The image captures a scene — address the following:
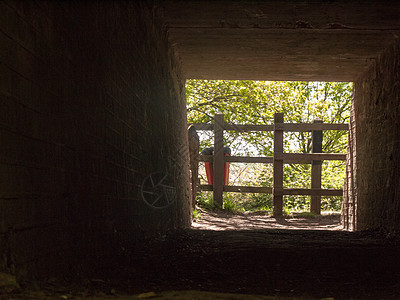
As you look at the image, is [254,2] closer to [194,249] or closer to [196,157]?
[194,249]

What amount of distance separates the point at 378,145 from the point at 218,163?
16.1 feet

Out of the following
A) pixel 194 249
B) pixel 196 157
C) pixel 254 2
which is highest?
pixel 254 2

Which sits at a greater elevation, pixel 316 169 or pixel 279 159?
pixel 279 159

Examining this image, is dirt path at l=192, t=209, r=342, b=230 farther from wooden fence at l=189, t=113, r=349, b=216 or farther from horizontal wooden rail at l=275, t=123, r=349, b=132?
horizontal wooden rail at l=275, t=123, r=349, b=132

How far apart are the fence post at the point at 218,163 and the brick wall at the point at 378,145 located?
3.50 m

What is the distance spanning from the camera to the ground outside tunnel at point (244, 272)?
2436 mm

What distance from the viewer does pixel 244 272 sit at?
10.8 feet

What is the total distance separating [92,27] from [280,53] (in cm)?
418

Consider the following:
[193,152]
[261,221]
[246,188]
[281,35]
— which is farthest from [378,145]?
[246,188]

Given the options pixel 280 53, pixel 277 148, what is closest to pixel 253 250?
pixel 280 53

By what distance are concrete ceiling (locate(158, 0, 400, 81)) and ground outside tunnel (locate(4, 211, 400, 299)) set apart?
7.96ft

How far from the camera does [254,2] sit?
4.61 meters

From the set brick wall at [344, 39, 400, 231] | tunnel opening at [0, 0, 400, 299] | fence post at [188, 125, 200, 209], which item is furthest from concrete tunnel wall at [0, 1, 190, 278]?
fence post at [188, 125, 200, 209]

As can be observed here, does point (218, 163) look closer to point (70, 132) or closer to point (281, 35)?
point (281, 35)
